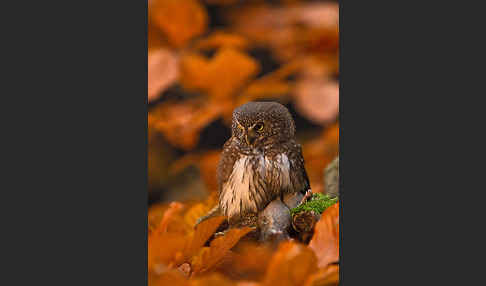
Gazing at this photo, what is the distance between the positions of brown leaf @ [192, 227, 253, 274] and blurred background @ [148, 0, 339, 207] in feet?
1.42

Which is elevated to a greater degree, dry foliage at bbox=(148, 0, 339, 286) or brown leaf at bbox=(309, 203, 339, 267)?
dry foliage at bbox=(148, 0, 339, 286)

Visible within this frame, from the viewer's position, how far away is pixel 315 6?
236cm

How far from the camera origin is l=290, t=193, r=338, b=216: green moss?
2264mm

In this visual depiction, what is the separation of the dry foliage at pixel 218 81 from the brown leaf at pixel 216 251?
0.13 m

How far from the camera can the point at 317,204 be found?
2.33 m

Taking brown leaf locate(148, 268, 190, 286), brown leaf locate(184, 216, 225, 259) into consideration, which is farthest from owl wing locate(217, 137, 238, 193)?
brown leaf locate(148, 268, 190, 286)

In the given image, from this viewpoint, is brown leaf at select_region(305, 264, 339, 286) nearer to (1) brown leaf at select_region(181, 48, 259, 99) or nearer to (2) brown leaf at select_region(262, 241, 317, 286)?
(2) brown leaf at select_region(262, 241, 317, 286)

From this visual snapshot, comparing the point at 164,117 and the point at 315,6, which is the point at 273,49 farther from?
the point at 164,117

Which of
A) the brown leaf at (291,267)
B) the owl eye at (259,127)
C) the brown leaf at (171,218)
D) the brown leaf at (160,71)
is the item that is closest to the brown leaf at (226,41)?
the brown leaf at (160,71)

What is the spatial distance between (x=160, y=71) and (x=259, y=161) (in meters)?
0.61

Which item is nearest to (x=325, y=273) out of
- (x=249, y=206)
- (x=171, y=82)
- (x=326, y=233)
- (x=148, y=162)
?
(x=326, y=233)

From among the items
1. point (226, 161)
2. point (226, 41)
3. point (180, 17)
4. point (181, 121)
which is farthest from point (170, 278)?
point (180, 17)

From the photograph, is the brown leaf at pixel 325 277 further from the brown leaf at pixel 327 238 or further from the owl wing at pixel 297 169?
the owl wing at pixel 297 169

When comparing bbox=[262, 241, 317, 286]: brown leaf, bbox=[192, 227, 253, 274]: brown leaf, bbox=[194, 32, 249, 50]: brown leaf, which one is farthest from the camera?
bbox=[194, 32, 249, 50]: brown leaf
